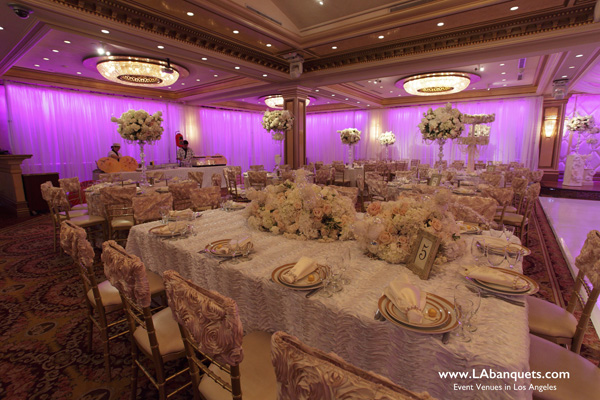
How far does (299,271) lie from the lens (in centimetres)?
147

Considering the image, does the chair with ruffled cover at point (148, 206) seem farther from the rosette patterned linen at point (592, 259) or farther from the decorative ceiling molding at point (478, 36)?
the decorative ceiling molding at point (478, 36)

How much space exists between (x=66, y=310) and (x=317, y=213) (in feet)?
8.82

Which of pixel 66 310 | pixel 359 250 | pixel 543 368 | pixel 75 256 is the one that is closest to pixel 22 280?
pixel 66 310

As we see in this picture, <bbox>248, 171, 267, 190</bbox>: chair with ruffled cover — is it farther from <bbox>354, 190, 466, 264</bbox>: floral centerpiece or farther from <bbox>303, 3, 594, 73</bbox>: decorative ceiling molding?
<bbox>354, 190, 466, 264</bbox>: floral centerpiece

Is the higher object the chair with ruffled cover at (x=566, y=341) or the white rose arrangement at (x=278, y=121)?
the white rose arrangement at (x=278, y=121)

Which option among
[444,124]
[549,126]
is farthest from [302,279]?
[549,126]

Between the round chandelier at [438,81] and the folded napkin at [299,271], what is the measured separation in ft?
29.0

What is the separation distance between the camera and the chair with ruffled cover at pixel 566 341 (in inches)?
50.3

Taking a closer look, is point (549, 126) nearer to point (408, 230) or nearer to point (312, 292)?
point (408, 230)

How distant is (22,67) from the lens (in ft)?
26.8

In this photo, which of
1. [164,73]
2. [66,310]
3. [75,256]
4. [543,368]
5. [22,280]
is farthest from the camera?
[164,73]

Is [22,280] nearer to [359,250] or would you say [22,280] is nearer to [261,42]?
[359,250]

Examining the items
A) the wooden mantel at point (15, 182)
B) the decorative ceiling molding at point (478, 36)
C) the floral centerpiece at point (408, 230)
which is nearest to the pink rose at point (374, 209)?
the floral centerpiece at point (408, 230)

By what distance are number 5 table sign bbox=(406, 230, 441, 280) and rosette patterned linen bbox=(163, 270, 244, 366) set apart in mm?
963
